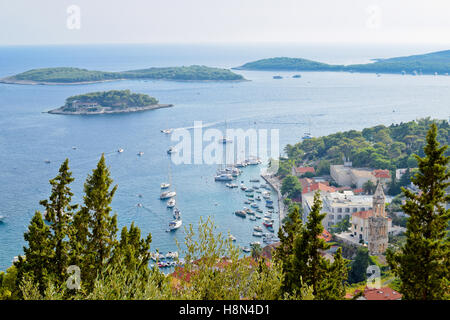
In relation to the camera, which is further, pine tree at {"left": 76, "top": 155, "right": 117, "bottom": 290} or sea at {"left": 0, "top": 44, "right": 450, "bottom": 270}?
sea at {"left": 0, "top": 44, "right": 450, "bottom": 270}

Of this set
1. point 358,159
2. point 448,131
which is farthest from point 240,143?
point 448,131

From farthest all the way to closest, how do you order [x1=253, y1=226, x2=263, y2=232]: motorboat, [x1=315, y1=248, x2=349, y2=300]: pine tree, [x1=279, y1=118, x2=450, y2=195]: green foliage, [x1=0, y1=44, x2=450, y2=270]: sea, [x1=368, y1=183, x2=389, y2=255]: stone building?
[x1=279, y1=118, x2=450, y2=195]: green foliage
[x1=0, y1=44, x2=450, y2=270]: sea
[x1=253, y1=226, x2=263, y2=232]: motorboat
[x1=368, y1=183, x2=389, y2=255]: stone building
[x1=315, y1=248, x2=349, y2=300]: pine tree

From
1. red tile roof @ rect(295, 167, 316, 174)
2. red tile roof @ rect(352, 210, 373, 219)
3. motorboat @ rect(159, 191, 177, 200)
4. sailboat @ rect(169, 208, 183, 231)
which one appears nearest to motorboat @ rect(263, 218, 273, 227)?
sailboat @ rect(169, 208, 183, 231)

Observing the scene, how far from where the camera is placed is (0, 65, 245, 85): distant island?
54.4m

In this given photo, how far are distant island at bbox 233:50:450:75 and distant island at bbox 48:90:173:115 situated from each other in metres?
37.7

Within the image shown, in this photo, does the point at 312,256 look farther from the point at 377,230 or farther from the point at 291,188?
the point at 291,188

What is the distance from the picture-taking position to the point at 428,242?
4.43m

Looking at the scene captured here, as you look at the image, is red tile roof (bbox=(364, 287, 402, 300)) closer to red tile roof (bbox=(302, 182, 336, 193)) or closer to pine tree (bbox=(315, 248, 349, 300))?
pine tree (bbox=(315, 248, 349, 300))

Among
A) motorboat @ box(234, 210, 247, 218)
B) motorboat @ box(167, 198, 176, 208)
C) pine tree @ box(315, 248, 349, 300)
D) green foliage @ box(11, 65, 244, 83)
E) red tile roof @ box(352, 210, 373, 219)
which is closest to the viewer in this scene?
pine tree @ box(315, 248, 349, 300)

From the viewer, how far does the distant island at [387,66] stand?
202 ft

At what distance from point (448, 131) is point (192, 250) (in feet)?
73.5

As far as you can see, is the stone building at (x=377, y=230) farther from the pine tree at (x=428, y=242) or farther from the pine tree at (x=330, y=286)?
the pine tree at (x=428, y=242)

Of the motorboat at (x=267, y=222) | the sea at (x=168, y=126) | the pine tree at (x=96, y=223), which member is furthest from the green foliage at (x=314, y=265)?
the motorboat at (x=267, y=222)
